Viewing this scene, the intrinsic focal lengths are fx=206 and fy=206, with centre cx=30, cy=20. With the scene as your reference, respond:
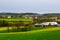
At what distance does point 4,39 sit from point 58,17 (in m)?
39.0

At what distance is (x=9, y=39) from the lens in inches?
465

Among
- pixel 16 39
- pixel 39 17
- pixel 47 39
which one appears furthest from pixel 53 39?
pixel 39 17

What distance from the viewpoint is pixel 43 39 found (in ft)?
39.9

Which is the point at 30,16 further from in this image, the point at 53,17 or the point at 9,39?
the point at 9,39

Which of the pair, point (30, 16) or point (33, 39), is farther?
point (30, 16)

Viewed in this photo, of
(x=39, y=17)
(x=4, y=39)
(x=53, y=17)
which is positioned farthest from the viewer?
(x=53, y=17)

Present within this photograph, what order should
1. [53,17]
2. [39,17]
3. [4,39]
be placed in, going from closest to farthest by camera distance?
1. [4,39]
2. [39,17]
3. [53,17]

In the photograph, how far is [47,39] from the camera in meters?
12.2

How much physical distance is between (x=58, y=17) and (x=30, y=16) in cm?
913

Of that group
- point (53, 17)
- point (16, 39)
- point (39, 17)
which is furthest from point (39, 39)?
point (53, 17)

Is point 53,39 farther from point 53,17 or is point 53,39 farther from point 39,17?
point 53,17

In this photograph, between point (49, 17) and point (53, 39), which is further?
point (49, 17)

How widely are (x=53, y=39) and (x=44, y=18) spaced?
31861mm

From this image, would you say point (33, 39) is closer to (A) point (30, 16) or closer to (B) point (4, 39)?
(B) point (4, 39)
